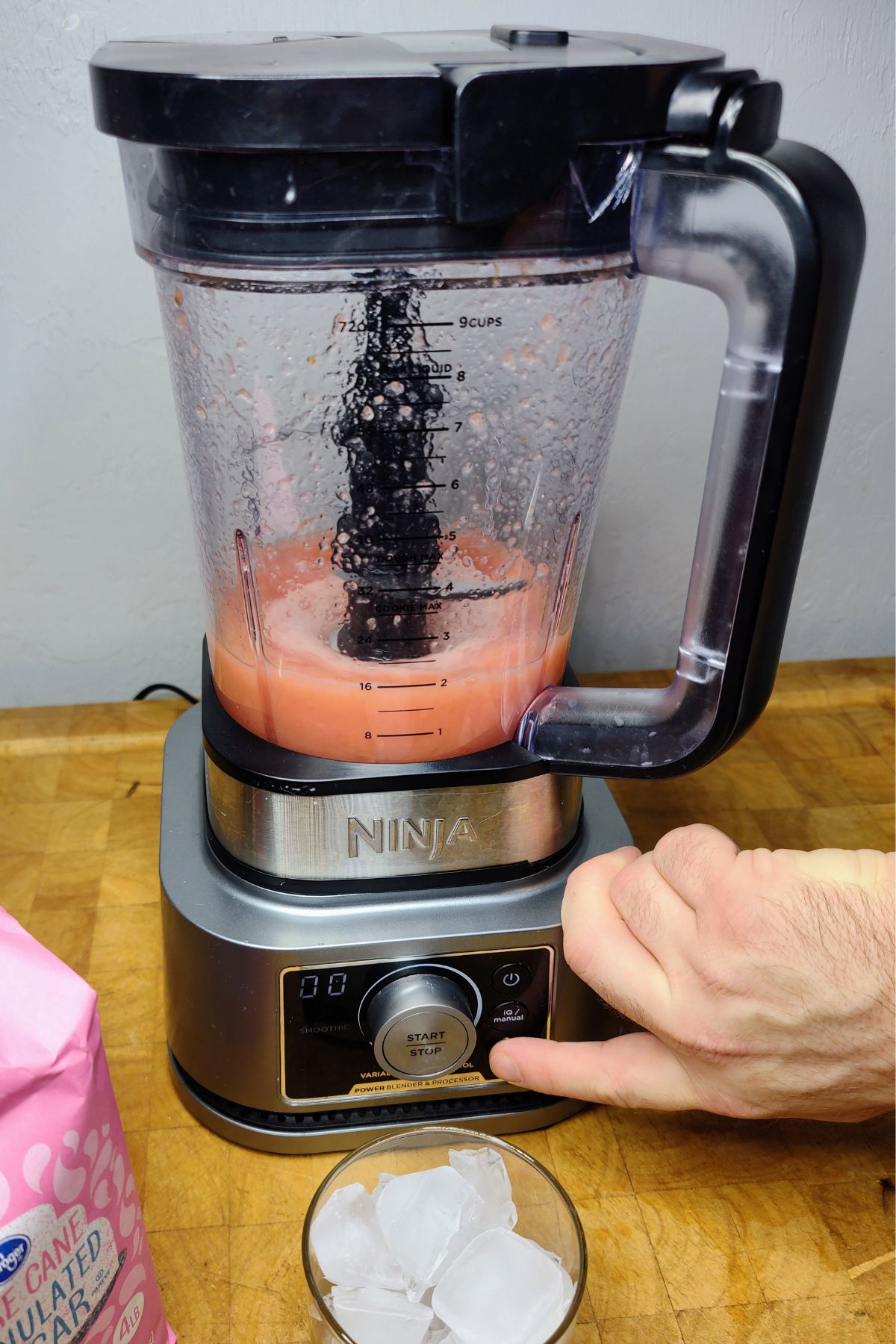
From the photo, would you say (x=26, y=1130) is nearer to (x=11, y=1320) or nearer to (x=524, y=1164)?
(x=11, y=1320)

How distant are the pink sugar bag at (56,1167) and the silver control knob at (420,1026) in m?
0.14

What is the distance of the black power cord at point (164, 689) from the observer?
3.39 ft

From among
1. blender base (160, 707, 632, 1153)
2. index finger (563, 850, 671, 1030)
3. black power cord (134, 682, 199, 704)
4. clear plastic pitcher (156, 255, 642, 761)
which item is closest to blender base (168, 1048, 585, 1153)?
blender base (160, 707, 632, 1153)

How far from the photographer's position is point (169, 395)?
0.91 metres

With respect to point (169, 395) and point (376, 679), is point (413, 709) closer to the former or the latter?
point (376, 679)

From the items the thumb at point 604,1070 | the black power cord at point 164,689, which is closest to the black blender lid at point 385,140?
the thumb at point 604,1070

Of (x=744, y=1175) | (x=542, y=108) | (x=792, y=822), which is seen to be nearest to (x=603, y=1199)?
(x=744, y=1175)

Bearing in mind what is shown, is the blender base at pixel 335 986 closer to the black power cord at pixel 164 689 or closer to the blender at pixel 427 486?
the blender at pixel 427 486

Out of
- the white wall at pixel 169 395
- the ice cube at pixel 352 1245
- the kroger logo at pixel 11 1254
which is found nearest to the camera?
the kroger logo at pixel 11 1254

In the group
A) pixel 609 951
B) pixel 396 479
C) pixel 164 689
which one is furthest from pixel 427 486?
pixel 164 689

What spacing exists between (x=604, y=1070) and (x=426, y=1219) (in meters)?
0.11

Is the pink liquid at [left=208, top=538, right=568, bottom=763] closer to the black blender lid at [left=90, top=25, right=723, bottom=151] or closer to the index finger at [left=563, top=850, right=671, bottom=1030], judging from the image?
the index finger at [left=563, top=850, right=671, bottom=1030]

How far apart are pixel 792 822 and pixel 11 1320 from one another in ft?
2.09

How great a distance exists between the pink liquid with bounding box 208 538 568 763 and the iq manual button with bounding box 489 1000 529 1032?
140 mm
